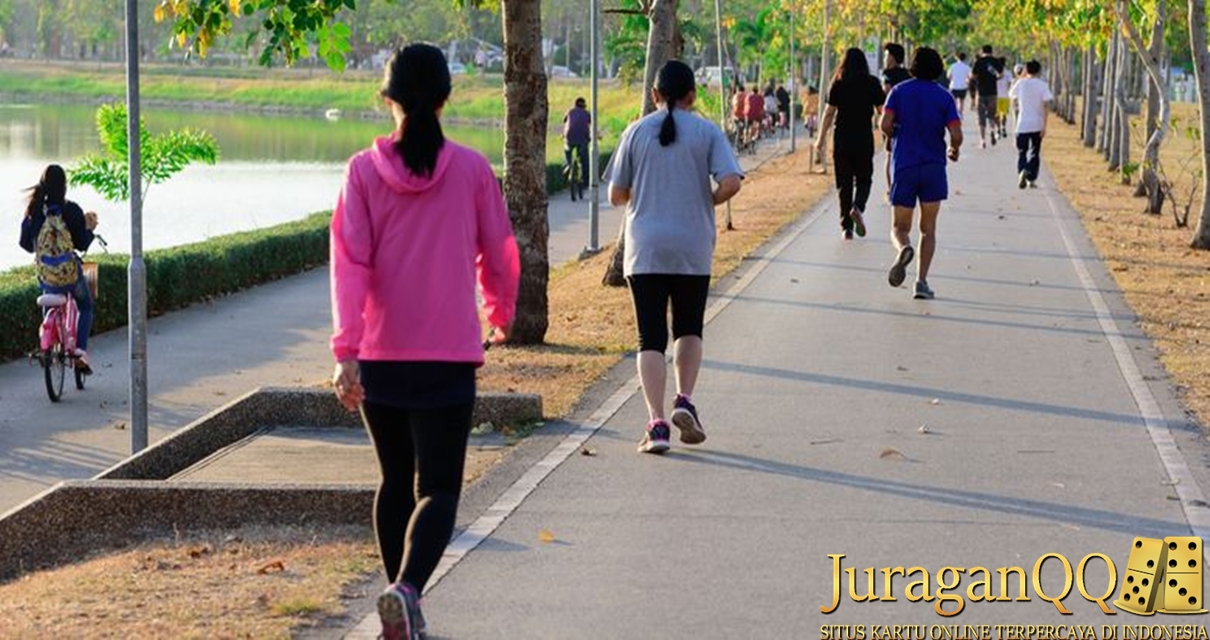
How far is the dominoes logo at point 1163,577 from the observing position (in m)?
7.19

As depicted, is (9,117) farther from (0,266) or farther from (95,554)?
(95,554)

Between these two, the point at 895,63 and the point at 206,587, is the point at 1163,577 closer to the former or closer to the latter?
the point at 206,587

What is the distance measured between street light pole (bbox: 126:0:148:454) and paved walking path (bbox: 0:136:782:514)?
0.75 metres

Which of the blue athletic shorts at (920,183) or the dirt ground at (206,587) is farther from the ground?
the blue athletic shorts at (920,183)

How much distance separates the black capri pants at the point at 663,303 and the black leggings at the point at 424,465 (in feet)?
11.8

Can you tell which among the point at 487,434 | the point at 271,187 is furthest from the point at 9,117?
the point at 487,434

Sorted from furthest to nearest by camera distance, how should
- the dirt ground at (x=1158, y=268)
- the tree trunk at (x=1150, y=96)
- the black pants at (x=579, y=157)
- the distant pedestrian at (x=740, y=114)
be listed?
the distant pedestrian at (x=740, y=114), the black pants at (x=579, y=157), the tree trunk at (x=1150, y=96), the dirt ground at (x=1158, y=268)

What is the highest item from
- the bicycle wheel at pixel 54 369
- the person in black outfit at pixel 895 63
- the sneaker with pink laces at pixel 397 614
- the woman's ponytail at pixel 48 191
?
the person in black outfit at pixel 895 63

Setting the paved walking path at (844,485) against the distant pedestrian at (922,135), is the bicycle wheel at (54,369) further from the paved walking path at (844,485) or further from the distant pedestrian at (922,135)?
the distant pedestrian at (922,135)

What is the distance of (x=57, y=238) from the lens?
16219 millimetres

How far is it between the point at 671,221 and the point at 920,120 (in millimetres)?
6425

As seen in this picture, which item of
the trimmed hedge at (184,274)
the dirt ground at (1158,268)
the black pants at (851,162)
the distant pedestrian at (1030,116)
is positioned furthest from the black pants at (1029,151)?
the black pants at (851,162)

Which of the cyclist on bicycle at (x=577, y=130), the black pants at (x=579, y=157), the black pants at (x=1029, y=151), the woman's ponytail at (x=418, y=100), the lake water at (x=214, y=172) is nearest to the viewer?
the woman's ponytail at (x=418, y=100)

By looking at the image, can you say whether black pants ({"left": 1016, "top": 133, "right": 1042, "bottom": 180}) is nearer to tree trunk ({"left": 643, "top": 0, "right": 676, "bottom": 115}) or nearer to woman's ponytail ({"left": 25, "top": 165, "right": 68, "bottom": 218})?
tree trunk ({"left": 643, "top": 0, "right": 676, "bottom": 115})
